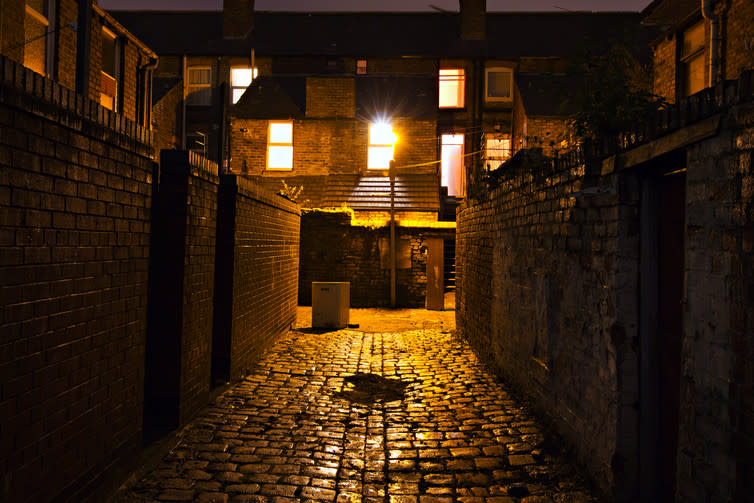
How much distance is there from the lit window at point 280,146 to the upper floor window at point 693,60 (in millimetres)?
14428

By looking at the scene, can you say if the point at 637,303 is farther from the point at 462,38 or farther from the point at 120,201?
the point at 462,38

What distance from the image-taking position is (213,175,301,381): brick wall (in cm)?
628

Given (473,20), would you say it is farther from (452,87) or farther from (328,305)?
(328,305)

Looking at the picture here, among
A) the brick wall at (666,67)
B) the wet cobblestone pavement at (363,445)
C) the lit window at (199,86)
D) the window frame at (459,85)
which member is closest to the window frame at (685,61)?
the brick wall at (666,67)

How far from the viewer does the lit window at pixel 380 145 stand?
809 inches

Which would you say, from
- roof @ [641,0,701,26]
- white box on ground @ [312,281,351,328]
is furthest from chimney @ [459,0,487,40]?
white box on ground @ [312,281,351,328]

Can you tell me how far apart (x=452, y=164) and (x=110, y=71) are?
13776mm

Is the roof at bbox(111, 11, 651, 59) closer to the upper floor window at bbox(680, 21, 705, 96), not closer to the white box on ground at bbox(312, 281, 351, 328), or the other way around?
the upper floor window at bbox(680, 21, 705, 96)

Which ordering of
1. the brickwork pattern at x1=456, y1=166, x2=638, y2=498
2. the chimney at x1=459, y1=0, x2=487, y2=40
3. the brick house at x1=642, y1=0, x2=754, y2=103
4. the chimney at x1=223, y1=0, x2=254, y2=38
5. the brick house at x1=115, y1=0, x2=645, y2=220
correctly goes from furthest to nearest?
the chimney at x1=223, y1=0, x2=254, y2=38
the chimney at x1=459, y1=0, x2=487, y2=40
the brick house at x1=115, y1=0, x2=645, y2=220
the brick house at x1=642, y1=0, x2=754, y2=103
the brickwork pattern at x1=456, y1=166, x2=638, y2=498

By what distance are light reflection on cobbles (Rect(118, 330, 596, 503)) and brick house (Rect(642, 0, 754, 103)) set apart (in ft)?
21.0

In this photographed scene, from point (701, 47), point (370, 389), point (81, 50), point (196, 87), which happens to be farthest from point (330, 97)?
point (81, 50)

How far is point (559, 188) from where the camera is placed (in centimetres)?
470

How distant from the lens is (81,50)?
3.42 m

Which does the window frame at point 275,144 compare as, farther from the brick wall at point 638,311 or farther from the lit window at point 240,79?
the brick wall at point 638,311
